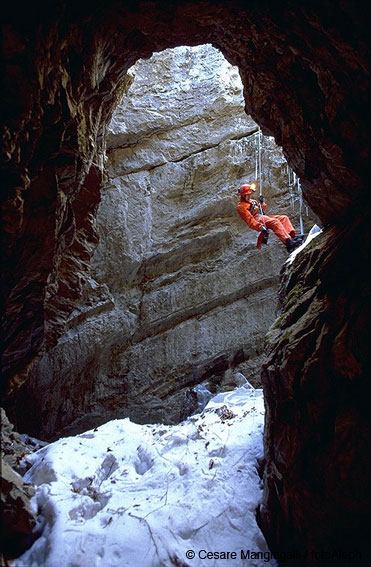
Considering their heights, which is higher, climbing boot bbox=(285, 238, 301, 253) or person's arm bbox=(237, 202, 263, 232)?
person's arm bbox=(237, 202, 263, 232)

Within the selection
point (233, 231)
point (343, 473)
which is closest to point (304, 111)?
point (343, 473)

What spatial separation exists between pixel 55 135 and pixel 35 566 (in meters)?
→ 3.78

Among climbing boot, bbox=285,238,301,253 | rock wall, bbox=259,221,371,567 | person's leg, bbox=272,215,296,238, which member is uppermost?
person's leg, bbox=272,215,296,238

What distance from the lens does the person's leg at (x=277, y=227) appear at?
7238mm

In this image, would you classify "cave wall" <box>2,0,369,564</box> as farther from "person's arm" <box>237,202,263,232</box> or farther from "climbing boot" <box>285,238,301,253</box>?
"person's arm" <box>237,202,263,232</box>

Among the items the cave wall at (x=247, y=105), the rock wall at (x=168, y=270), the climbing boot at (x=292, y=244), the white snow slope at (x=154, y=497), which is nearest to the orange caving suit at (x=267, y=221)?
the climbing boot at (x=292, y=244)

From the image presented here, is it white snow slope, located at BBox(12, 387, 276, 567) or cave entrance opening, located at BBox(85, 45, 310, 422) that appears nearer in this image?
white snow slope, located at BBox(12, 387, 276, 567)

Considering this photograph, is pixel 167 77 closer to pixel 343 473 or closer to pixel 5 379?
pixel 5 379

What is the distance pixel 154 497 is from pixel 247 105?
4634 millimetres

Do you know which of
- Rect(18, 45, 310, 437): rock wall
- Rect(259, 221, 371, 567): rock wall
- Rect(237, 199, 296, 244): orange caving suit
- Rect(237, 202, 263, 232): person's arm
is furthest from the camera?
Rect(18, 45, 310, 437): rock wall

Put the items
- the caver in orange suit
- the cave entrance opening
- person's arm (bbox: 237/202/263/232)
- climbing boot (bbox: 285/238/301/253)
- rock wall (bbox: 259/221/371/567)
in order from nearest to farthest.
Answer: rock wall (bbox: 259/221/371/567), climbing boot (bbox: 285/238/301/253), the caver in orange suit, person's arm (bbox: 237/202/263/232), the cave entrance opening

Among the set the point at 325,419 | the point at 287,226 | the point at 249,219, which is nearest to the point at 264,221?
the point at 249,219

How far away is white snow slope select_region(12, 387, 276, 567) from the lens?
3477 mm

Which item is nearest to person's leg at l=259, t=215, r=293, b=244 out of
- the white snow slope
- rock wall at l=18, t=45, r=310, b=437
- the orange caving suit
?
the orange caving suit
